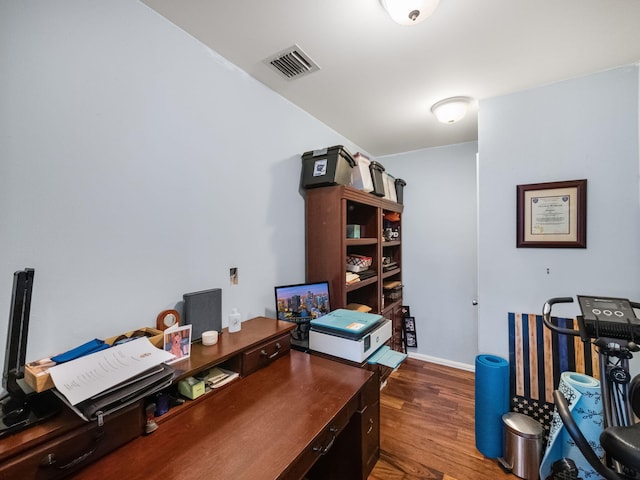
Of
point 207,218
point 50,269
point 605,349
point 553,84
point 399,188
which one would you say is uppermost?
point 553,84

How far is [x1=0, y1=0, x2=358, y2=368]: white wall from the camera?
93cm

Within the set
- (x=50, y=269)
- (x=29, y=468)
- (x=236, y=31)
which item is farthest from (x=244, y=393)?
(x=236, y=31)

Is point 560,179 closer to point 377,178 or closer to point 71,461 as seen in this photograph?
point 377,178

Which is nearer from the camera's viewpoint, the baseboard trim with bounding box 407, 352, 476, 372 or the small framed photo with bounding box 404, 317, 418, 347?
the baseboard trim with bounding box 407, 352, 476, 372

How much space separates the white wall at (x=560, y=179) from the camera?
1.69 metres

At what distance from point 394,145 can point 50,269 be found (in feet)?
10.2

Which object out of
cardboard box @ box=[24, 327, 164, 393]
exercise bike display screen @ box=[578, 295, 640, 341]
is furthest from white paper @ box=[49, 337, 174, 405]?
exercise bike display screen @ box=[578, 295, 640, 341]

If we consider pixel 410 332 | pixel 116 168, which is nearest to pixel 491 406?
pixel 410 332

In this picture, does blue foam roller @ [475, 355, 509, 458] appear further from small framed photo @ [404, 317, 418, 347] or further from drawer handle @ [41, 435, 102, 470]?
drawer handle @ [41, 435, 102, 470]

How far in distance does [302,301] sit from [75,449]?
1320 mm

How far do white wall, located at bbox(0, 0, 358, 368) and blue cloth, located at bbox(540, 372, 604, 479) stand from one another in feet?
6.45

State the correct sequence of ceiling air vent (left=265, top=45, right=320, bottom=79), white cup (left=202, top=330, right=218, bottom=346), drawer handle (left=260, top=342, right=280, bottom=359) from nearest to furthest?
white cup (left=202, top=330, right=218, bottom=346), drawer handle (left=260, top=342, right=280, bottom=359), ceiling air vent (left=265, top=45, right=320, bottom=79)

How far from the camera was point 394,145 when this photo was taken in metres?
3.14

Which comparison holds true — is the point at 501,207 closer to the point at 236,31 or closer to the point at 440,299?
the point at 440,299
